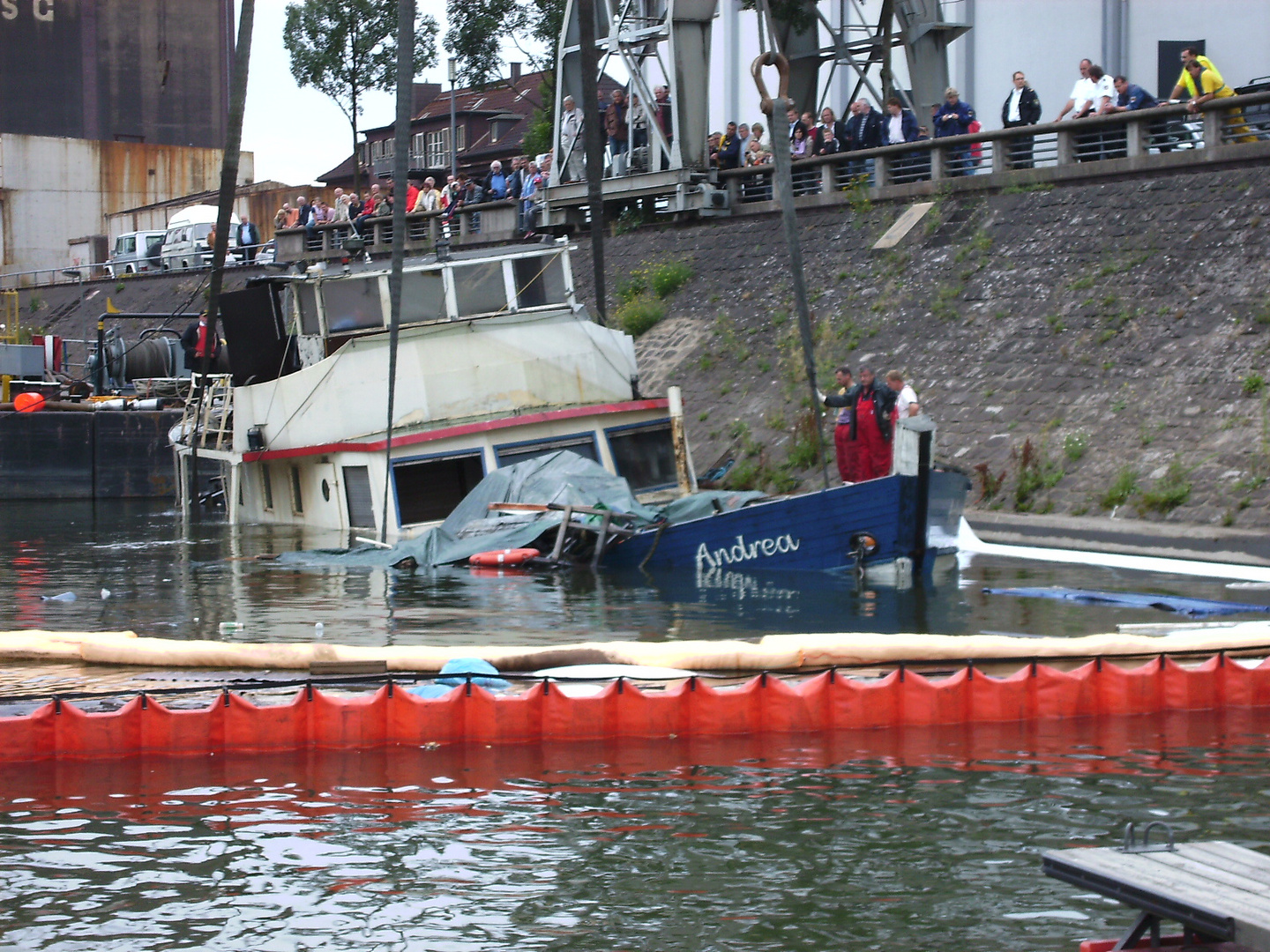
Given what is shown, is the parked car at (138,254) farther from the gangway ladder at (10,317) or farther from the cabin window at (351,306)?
the cabin window at (351,306)

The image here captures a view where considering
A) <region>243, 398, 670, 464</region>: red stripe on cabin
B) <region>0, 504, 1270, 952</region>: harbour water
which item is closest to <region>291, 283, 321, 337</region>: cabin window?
<region>243, 398, 670, 464</region>: red stripe on cabin

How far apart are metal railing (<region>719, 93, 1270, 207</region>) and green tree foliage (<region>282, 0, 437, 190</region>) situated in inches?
1214

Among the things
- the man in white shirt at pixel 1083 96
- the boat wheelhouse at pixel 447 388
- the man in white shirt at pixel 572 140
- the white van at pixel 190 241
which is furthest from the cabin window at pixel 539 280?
the white van at pixel 190 241

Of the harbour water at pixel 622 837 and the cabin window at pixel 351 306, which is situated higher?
the cabin window at pixel 351 306

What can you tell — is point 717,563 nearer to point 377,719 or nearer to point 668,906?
point 377,719

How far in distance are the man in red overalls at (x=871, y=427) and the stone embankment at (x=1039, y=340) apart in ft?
10.3

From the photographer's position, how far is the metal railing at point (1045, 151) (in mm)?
22438

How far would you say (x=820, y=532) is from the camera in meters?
16.1

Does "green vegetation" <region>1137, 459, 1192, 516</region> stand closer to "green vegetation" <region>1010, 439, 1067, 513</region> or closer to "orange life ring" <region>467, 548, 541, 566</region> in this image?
"green vegetation" <region>1010, 439, 1067, 513</region>

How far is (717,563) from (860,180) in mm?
13927

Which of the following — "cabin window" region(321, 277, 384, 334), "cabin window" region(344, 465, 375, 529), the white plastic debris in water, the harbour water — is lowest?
the harbour water

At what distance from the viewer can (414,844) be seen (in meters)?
7.79

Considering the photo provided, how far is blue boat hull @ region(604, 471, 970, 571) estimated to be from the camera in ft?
51.4

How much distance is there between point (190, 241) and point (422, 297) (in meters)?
36.7
